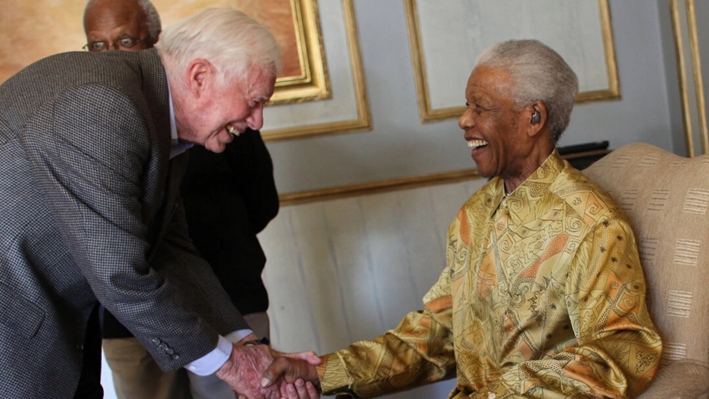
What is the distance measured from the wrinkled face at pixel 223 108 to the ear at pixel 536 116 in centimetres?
64

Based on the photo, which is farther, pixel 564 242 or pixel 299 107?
pixel 299 107

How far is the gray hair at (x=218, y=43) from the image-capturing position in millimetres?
1801

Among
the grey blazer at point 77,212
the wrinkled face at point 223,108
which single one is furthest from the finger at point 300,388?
the wrinkled face at point 223,108

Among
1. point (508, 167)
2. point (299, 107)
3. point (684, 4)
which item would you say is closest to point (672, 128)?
point (684, 4)

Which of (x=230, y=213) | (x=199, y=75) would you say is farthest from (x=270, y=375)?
(x=199, y=75)

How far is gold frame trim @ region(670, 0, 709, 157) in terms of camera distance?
3.53 meters

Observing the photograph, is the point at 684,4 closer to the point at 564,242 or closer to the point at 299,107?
the point at 299,107

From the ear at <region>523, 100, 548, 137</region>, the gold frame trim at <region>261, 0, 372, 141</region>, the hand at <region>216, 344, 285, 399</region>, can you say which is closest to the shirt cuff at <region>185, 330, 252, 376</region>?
the hand at <region>216, 344, 285, 399</region>

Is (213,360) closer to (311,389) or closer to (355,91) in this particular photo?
(311,389)

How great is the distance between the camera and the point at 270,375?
2.01 metres

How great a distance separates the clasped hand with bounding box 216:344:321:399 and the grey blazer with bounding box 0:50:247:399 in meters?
0.20

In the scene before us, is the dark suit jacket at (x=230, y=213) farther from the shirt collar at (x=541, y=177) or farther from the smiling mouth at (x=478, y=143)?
the shirt collar at (x=541, y=177)

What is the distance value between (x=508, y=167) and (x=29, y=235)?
114cm

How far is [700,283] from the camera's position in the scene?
1734 millimetres
